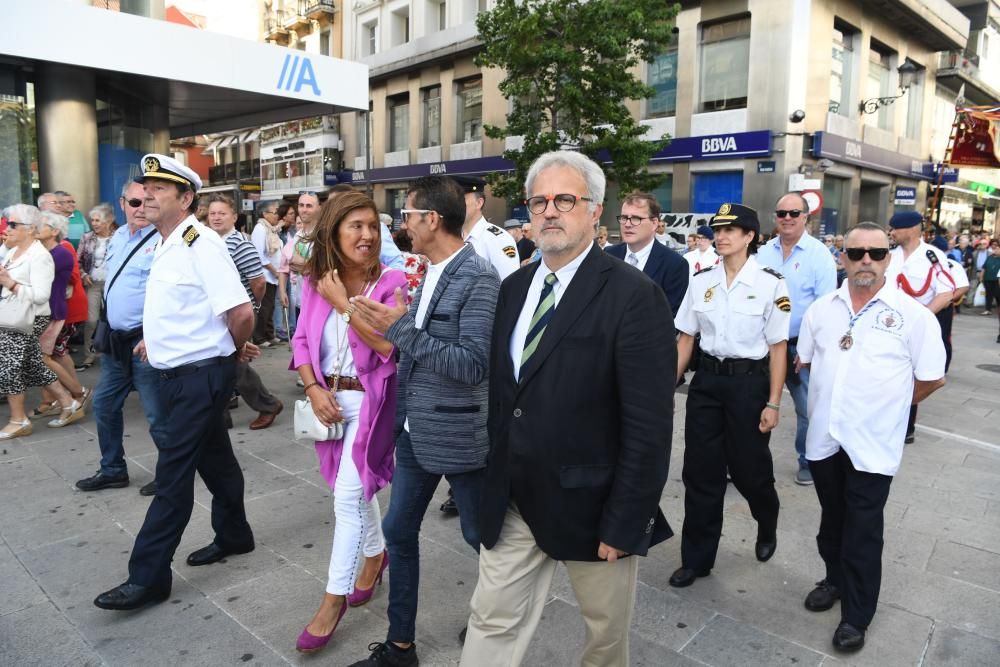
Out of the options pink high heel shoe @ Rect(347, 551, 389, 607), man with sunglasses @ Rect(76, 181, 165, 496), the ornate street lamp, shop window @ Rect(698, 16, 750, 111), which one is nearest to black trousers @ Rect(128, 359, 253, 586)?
man with sunglasses @ Rect(76, 181, 165, 496)

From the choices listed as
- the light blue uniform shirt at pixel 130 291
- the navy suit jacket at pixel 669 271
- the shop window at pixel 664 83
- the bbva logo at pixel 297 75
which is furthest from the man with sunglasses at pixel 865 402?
the shop window at pixel 664 83

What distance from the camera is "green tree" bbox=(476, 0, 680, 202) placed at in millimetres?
17000

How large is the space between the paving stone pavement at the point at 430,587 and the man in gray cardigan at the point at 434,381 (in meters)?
0.45

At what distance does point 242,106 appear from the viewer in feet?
41.5

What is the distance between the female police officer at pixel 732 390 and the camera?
3.57m

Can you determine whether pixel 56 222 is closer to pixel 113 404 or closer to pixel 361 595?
pixel 113 404

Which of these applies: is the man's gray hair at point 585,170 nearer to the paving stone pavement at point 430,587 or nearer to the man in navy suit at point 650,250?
the paving stone pavement at point 430,587

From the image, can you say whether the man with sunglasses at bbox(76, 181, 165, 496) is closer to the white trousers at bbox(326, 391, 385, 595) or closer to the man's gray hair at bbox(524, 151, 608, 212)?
the white trousers at bbox(326, 391, 385, 595)

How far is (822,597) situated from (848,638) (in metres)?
0.36

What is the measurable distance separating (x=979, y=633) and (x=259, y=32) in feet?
167

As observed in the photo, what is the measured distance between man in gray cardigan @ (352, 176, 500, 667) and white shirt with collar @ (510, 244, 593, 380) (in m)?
0.27

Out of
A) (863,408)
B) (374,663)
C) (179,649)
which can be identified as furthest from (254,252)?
(863,408)

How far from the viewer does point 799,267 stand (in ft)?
16.8

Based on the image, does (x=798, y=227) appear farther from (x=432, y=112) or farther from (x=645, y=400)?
(x=432, y=112)
